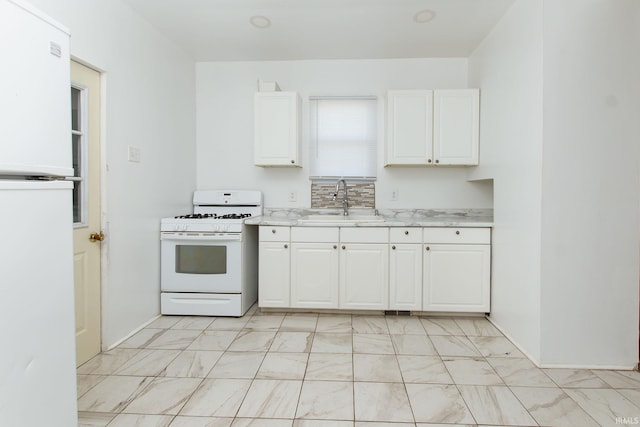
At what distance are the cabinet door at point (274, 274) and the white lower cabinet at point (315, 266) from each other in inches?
2.4

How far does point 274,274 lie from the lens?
9.74ft

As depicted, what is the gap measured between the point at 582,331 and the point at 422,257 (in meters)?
1.13

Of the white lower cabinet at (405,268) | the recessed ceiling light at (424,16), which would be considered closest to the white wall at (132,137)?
the white lower cabinet at (405,268)

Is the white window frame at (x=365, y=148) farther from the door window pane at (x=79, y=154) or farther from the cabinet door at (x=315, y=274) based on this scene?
the door window pane at (x=79, y=154)

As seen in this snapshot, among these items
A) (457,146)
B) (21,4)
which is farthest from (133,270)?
(457,146)

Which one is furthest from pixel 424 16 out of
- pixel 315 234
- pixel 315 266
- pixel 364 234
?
pixel 315 266

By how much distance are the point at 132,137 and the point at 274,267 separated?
4.83ft

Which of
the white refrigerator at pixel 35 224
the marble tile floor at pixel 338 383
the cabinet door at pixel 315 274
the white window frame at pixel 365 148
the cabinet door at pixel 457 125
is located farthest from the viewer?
the white window frame at pixel 365 148

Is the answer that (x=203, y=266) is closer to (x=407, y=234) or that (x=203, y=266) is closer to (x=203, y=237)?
(x=203, y=237)

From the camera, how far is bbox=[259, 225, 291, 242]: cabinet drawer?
9.67 ft

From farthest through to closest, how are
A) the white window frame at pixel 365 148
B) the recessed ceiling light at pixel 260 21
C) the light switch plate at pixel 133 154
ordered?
the white window frame at pixel 365 148
the recessed ceiling light at pixel 260 21
the light switch plate at pixel 133 154

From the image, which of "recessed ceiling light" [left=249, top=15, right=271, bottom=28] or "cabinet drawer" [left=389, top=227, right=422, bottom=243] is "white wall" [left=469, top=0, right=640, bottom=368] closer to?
"cabinet drawer" [left=389, top=227, right=422, bottom=243]

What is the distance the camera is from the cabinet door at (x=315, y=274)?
2936 mm

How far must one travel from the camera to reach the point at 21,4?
96 centimetres
